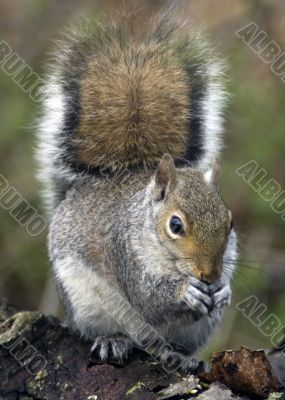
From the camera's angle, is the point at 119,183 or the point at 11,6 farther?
the point at 11,6

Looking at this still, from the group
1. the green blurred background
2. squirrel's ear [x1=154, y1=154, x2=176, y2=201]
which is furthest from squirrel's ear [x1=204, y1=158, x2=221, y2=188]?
the green blurred background

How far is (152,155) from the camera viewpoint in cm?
262

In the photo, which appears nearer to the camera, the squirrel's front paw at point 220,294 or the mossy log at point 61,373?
the mossy log at point 61,373

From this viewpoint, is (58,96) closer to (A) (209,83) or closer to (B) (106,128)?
(B) (106,128)

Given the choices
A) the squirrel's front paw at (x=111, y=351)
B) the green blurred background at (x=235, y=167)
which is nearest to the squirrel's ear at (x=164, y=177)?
the squirrel's front paw at (x=111, y=351)

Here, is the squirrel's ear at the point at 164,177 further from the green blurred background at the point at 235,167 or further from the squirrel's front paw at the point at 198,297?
the green blurred background at the point at 235,167

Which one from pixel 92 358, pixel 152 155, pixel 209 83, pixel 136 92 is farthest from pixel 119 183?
pixel 92 358

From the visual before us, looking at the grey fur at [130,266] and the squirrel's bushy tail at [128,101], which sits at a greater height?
the squirrel's bushy tail at [128,101]

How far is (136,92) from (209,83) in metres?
0.30

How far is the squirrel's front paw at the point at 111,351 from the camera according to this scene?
2082 millimetres

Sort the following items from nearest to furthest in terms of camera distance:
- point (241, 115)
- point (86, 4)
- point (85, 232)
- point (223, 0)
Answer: point (85, 232) → point (241, 115) → point (86, 4) → point (223, 0)

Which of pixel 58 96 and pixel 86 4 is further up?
pixel 86 4

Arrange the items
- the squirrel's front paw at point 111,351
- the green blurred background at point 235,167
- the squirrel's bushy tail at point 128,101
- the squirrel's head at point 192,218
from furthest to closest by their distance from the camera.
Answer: the green blurred background at point 235,167
the squirrel's bushy tail at point 128,101
the squirrel's front paw at point 111,351
the squirrel's head at point 192,218

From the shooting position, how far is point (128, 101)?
2672mm
